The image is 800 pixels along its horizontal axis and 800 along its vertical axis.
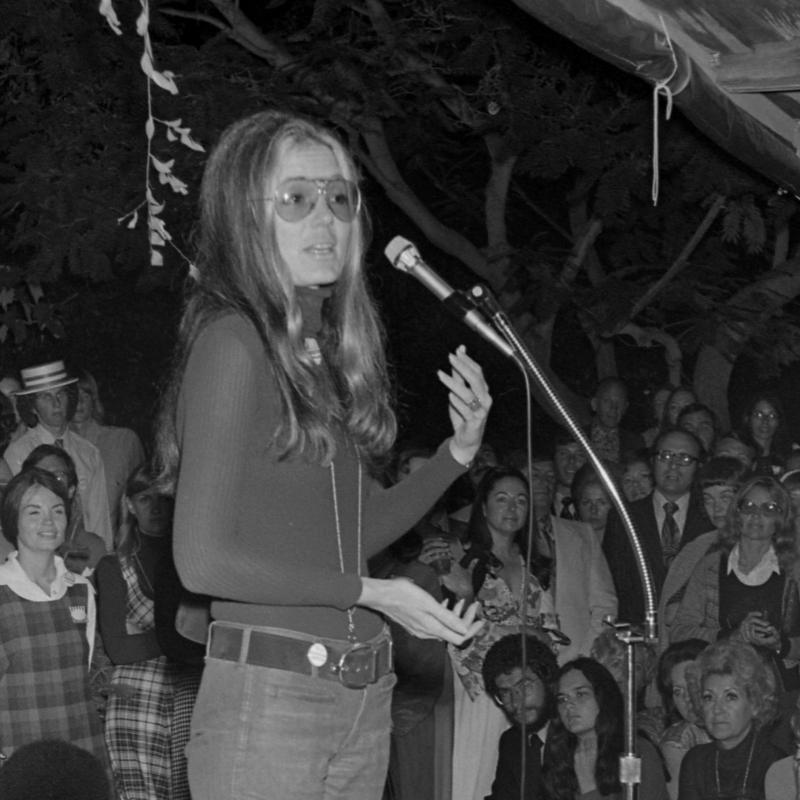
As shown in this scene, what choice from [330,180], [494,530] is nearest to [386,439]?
[330,180]

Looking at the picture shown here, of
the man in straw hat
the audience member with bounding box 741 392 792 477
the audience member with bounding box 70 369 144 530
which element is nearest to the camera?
the audience member with bounding box 741 392 792 477

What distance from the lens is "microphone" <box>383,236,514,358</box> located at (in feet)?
9.25

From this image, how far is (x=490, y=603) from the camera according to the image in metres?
6.65

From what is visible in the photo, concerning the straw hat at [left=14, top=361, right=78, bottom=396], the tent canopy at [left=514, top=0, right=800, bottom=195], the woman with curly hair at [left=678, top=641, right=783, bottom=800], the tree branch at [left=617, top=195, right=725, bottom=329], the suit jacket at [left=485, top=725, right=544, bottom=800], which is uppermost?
the tree branch at [left=617, top=195, right=725, bottom=329]

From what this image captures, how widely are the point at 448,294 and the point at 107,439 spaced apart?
6660mm

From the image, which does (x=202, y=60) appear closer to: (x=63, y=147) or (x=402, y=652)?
(x=63, y=147)

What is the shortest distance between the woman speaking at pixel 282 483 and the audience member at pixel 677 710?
3565 millimetres

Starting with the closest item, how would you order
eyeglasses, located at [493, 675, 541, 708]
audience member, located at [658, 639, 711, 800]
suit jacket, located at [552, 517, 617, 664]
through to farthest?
audience member, located at [658, 639, 711, 800]
eyeglasses, located at [493, 675, 541, 708]
suit jacket, located at [552, 517, 617, 664]

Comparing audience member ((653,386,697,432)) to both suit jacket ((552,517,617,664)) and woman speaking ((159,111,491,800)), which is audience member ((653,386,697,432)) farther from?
woman speaking ((159,111,491,800))

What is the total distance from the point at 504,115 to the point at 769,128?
4.89 meters

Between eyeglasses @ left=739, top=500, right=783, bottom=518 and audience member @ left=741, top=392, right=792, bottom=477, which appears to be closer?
eyeglasses @ left=739, top=500, right=783, bottom=518

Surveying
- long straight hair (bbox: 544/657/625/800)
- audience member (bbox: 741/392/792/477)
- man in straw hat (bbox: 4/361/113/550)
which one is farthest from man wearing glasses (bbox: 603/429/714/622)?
man in straw hat (bbox: 4/361/113/550)

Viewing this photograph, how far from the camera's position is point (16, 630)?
597cm

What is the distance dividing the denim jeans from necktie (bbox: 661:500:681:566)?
4.78 metres
